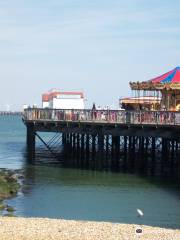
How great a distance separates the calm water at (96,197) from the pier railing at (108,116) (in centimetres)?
307

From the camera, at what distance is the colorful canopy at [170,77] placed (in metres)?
41.9

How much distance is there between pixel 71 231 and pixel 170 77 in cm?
2462

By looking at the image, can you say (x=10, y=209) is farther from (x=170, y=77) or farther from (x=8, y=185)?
(x=170, y=77)

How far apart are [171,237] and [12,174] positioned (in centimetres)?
2033

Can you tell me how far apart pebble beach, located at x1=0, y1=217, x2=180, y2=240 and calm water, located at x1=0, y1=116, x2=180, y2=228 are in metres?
3.87

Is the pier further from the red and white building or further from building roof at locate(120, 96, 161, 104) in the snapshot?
the red and white building

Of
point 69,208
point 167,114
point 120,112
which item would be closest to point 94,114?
point 120,112

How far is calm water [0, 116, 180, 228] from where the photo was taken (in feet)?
84.0

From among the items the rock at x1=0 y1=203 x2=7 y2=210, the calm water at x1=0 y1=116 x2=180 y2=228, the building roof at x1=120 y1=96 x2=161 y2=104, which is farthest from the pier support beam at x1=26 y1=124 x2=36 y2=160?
the rock at x1=0 y1=203 x2=7 y2=210

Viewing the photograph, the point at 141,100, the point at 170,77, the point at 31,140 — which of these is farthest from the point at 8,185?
the point at 141,100

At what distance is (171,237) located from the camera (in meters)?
18.9

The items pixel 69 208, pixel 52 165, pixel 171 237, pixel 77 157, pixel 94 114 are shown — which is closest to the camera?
pixel 171 237

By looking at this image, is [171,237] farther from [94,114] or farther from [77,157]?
[77,157]

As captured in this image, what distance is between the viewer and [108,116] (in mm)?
38469
